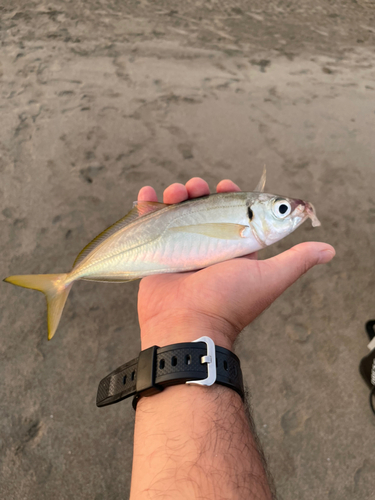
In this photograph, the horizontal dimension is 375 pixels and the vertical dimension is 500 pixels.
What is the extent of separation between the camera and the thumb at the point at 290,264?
67.7 inches

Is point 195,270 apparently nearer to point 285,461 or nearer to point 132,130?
point 285,461

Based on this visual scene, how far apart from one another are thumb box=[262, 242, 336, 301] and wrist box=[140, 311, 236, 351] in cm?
35

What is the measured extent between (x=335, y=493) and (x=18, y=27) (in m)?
7.10

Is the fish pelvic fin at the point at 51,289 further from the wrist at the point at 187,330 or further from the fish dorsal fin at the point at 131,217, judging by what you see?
the wrist at the point at 187,330

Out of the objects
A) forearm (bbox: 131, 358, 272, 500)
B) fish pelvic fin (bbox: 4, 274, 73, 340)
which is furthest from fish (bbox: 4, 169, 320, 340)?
forearm (bbox: 131, 358, 272, 500)

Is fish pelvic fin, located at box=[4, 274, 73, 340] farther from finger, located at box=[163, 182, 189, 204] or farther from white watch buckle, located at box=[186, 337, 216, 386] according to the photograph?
white watch buckle, located at box=[186, 337, 216, 386]

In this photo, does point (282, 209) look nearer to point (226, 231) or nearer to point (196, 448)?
point (226, 231)

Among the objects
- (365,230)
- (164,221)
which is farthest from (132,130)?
(365,230)

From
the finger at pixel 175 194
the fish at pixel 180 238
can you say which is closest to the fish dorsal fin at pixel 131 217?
the fish at pixel 180 238

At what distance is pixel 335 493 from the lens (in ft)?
6.91

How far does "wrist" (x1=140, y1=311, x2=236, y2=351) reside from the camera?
1606 millimetres

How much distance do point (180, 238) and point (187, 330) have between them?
584 mm

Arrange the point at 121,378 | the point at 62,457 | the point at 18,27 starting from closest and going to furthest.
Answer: the point at 121,378, the point at 62,457, the point at 18,27

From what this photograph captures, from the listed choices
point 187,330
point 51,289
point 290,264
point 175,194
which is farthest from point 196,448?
point 175,194
